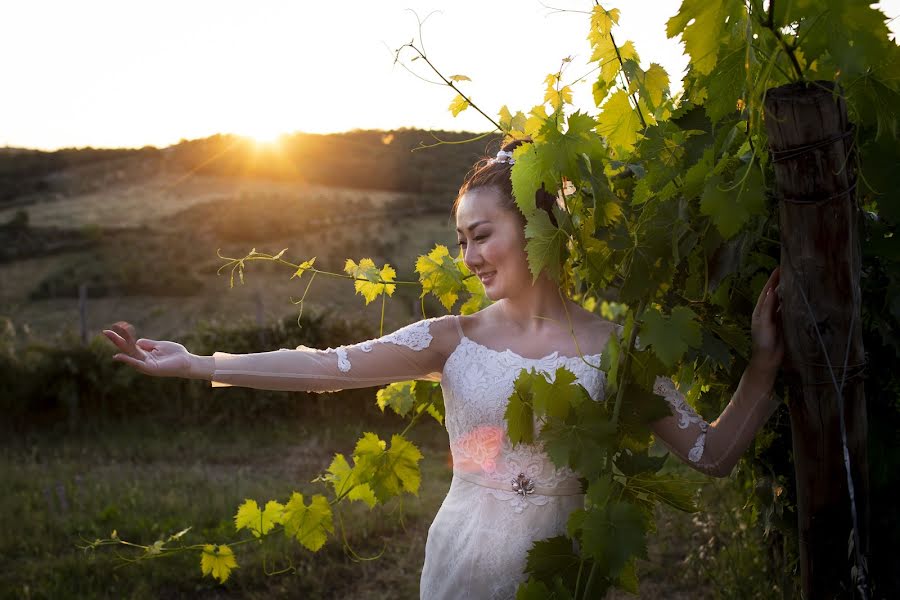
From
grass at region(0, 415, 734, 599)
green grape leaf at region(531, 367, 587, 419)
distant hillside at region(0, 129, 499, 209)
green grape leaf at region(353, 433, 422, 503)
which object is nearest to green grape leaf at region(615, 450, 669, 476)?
green grape leaf at region(531, 367, 587, 419)

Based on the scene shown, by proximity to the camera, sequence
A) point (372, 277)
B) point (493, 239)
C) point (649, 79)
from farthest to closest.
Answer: point (372, 277)
point (493, 239)
point (649, 79)

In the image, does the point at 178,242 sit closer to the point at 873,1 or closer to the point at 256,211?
the point at 256,211

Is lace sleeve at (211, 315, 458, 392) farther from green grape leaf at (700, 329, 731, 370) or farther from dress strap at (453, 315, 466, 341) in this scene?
green grape leaf at (700, 329, 731, 370)

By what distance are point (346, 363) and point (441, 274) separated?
2.40 ft

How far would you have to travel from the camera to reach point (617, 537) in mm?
1625

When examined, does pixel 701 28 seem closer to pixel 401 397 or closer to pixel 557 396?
pixel 557 396

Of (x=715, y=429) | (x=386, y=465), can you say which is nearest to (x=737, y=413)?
(x=715, y=429)

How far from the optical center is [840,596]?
168 centimetres

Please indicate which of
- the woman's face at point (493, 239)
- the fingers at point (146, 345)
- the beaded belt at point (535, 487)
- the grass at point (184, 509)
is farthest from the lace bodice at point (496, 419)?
the grass at point (184, 509)

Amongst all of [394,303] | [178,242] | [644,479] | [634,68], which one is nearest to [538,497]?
[644,479]

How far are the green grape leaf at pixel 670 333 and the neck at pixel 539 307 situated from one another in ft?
2.05

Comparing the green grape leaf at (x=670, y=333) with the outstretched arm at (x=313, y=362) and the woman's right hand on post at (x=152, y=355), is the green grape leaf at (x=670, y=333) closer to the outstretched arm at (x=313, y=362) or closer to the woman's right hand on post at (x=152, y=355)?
the outstretched arm at (x=313, y=362)

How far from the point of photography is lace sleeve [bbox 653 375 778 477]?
179 cm

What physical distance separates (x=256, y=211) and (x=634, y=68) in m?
30.8
